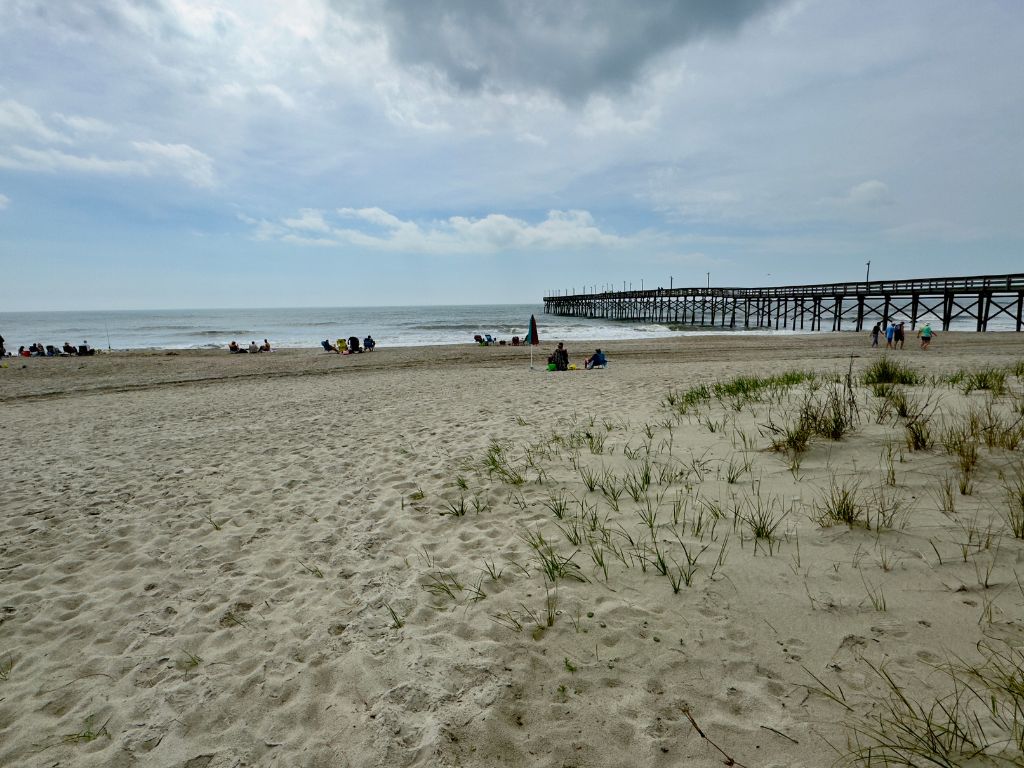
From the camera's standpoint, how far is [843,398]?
239 inches

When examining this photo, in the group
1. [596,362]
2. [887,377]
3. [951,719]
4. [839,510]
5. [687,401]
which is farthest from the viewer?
[596,362]

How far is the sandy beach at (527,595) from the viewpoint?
2.16m

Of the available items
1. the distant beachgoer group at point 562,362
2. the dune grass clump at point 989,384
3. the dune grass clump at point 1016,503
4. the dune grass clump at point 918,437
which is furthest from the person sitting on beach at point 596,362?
the dune grass clump at point 1016,503

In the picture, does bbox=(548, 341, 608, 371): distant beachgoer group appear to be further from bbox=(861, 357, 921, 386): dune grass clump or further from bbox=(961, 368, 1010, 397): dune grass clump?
bbox=(961, 368, 1010, 397): dune grass clump

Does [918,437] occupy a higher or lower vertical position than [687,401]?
higher

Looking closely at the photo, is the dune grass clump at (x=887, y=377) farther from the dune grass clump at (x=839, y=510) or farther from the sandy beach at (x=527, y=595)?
the dune grass clump at (x=839, y=510)

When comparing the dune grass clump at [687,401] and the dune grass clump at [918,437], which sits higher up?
the dune grass clump at [918,437]

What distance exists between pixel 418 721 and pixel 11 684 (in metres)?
2.54

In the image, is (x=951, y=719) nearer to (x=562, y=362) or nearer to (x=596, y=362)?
(x=562, y=362)

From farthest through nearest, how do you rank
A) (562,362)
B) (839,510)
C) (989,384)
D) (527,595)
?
(562,362) < (989,384) < (839,510) < (527,595)

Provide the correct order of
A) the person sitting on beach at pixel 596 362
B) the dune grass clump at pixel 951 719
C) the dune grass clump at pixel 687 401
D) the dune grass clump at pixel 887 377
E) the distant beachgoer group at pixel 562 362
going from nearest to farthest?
the dune grass clump at pixel 951 719 < the dune grass clump at pixel 887 377 < the dune grass clump at pixel 687 401 < the distant beachgoer group at pixel 562 362 < the person sitting on beach at pixel 596 362

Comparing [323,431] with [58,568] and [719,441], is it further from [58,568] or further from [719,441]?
[719,441]

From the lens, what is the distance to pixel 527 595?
10.2ft

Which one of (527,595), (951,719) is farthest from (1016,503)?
(527,595)
